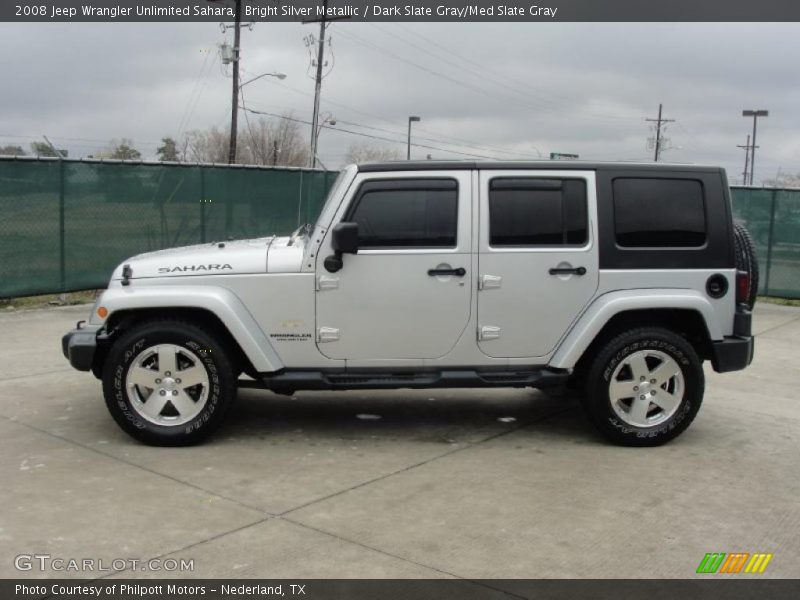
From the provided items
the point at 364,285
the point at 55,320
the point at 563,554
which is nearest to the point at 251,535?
the point at 563,554

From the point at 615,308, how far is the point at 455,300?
3.52 feet

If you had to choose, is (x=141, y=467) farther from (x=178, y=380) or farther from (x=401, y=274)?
(x=401, y=274)

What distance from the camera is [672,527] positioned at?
4516 millimetres

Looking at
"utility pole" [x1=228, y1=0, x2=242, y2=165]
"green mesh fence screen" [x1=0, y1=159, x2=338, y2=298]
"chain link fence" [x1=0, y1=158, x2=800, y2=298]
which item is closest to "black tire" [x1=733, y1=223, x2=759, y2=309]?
"chain link fence" [x1=0, y1=158, x2=800, y2=298]

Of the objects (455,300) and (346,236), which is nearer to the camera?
(346,236)

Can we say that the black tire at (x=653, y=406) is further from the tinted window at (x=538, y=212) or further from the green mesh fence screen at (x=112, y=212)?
the green mesh fence screen at (x=112, y=212)

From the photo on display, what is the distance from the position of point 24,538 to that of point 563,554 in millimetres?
2621

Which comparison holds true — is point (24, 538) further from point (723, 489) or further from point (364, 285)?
point (723, 489)

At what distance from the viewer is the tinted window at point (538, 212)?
5801 millimetres

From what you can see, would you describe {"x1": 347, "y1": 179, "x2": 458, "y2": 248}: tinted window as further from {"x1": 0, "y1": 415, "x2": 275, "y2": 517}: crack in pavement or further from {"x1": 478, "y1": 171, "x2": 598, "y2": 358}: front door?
{"x1": 0, "y1": 415, "x2": 275, "y2": 517}: crack in pavement

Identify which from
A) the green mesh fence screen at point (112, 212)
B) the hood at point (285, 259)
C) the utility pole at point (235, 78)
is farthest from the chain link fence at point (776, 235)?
the utility pole at point (235, 78)

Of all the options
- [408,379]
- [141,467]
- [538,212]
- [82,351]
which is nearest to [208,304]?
[82,351]

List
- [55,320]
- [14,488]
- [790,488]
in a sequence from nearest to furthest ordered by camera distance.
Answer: [14,488], [790,488], [55,320]

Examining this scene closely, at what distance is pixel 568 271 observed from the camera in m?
5.77
